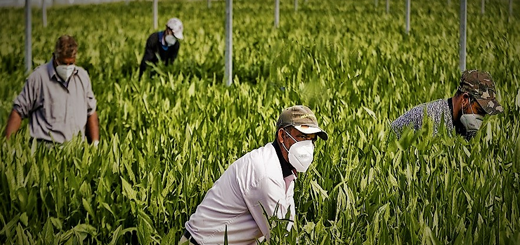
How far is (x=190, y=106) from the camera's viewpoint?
7.15 metres

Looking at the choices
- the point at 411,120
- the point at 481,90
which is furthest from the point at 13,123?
the point at 481,90

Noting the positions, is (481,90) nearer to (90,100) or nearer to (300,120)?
(300,120)

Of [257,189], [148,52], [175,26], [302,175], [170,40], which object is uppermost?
[175,26]

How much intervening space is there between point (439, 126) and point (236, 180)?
2.05 meters

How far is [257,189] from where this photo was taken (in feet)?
11.0

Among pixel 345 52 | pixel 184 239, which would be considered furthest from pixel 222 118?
pixel 345 52

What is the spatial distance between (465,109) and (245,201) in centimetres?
219

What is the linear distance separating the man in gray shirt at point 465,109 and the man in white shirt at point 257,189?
1624 millimetres

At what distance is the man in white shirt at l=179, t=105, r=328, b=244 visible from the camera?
11.0ft

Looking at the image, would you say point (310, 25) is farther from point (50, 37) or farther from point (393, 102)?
point (393, 102)

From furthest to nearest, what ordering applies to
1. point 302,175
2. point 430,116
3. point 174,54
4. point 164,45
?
point 174,54, point 164,45, point 430,116, point 302,175

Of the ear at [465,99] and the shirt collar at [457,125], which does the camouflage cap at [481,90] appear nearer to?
the ear at [465,99]

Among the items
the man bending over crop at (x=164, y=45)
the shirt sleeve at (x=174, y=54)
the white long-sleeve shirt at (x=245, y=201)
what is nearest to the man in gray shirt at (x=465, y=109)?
the white long-sleeve shirt at (x=245, y=201)

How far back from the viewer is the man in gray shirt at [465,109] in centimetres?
501
